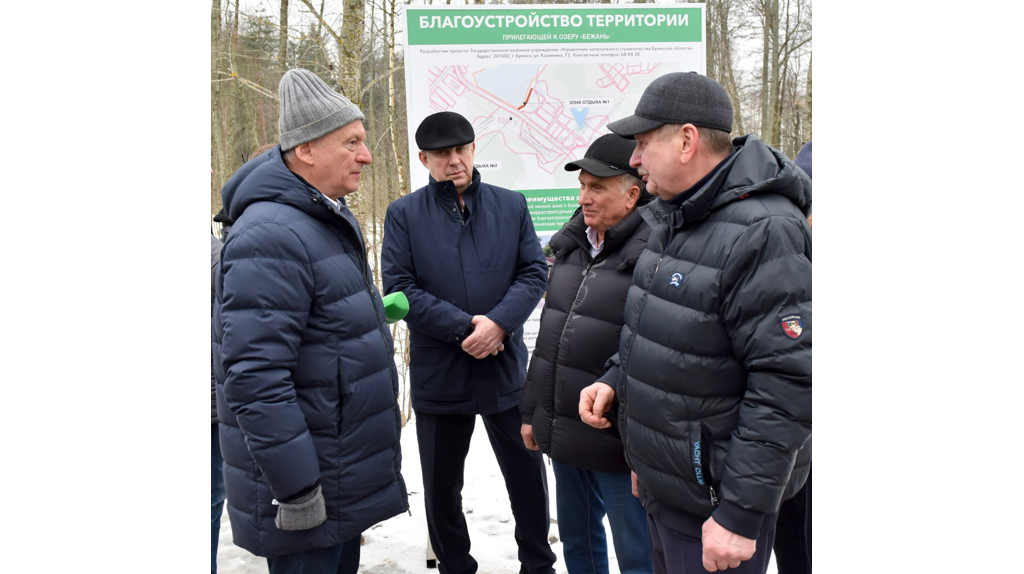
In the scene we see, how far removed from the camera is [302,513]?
197 cm

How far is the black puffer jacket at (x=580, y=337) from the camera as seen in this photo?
2.56 meters

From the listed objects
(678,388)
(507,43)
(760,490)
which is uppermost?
(507,43)

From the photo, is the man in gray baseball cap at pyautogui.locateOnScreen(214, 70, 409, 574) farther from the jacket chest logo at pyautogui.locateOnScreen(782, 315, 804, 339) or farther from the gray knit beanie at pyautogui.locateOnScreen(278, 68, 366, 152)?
the jacket chest logo at pyautogui.locateOnScreen(782, 315, 804, 339)

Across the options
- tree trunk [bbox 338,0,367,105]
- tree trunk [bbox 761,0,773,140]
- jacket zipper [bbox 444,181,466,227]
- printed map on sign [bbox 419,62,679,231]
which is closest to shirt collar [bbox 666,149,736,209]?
jacket zipper [bbox 444,181,466,227]

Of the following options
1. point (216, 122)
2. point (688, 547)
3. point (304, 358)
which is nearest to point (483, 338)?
point (304, 358)

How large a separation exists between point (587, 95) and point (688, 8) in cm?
76

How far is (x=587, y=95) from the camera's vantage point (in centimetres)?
409

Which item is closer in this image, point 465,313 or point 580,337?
point 580,337

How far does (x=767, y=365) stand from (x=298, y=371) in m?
1.28

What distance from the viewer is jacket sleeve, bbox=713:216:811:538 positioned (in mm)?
1654

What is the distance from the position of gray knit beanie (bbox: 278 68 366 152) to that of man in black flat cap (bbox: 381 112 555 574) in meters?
0.96

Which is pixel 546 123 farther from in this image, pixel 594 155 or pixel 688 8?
pixel 594 155

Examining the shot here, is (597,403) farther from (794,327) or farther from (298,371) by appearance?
(298,371)

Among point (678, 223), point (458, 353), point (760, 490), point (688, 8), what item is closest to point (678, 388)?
point (760, 490)
